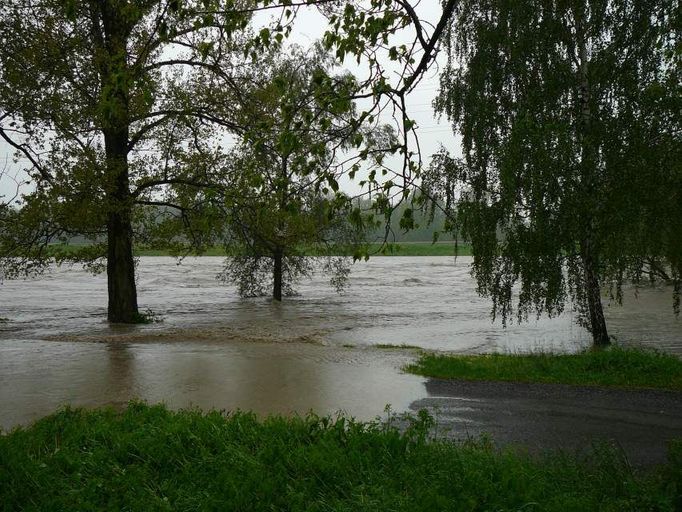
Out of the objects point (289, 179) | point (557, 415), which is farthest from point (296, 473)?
point (557, 415)

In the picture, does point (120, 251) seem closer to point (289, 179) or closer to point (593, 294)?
point (593, 294)

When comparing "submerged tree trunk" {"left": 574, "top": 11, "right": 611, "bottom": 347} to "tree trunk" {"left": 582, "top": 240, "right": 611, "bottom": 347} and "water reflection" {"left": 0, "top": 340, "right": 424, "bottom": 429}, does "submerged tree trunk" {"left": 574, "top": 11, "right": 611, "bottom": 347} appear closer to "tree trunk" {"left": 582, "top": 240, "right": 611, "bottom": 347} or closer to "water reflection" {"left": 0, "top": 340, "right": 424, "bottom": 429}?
"tree trunk" {"left": 582, "top": 240, "right": 611, "bottom": 347}

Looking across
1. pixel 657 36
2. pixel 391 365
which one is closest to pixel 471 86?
pixel 657 36

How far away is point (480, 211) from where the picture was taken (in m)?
16.6

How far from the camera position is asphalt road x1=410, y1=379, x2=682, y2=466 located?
7.74 meters

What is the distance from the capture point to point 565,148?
1491 cm

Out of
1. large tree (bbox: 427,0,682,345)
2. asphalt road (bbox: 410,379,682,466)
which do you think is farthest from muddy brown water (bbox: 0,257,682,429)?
large tree (bbox: 427,0,682,345)

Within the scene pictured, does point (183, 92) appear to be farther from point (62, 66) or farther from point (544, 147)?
point (544, 147)

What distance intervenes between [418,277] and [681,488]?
47698mm

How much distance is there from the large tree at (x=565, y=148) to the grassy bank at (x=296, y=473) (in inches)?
352

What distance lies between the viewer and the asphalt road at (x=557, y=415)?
774cm

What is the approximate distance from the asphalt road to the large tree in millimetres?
4784

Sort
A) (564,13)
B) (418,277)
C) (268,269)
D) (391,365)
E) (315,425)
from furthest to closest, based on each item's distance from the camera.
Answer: (418,277)
(268,269)
(564,13)
(391,365)
(315,425)

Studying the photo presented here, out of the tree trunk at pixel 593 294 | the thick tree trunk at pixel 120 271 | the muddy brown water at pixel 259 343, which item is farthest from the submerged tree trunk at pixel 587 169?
the thick tree trunk at pixel 120 271
